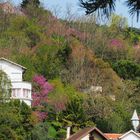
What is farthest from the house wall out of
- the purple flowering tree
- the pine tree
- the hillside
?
the pine tree

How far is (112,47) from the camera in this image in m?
69.4

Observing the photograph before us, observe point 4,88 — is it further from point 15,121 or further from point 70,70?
point 70,70

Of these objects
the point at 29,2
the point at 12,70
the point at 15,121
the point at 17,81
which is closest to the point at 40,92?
the point at 17,81

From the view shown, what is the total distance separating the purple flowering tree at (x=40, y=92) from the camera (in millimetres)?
52206

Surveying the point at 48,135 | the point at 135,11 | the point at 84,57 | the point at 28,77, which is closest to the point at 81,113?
the point at 48,135

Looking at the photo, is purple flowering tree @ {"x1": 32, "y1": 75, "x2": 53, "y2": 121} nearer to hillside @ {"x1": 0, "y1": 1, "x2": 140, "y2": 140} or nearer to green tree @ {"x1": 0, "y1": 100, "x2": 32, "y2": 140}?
hillside @ {"x1": 0, "y1": 1, "x2": 140, "y2": 140}

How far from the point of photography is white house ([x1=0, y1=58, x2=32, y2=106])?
173ft

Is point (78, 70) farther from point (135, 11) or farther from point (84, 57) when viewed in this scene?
point (135, 11)

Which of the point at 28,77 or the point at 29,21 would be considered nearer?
the point at 28,77

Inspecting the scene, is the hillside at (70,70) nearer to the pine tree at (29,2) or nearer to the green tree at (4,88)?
the pine tree at (29,2)

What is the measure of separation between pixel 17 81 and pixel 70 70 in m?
8.34

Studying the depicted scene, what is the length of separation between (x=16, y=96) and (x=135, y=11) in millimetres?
49364

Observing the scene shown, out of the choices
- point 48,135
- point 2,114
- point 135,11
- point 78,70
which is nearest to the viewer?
point 135,11

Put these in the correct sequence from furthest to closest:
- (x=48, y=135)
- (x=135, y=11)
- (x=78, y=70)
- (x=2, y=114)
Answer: (x=78, y=70) → (x=48, y=135) → (x=2, y=114) → (x=135, y=11)
